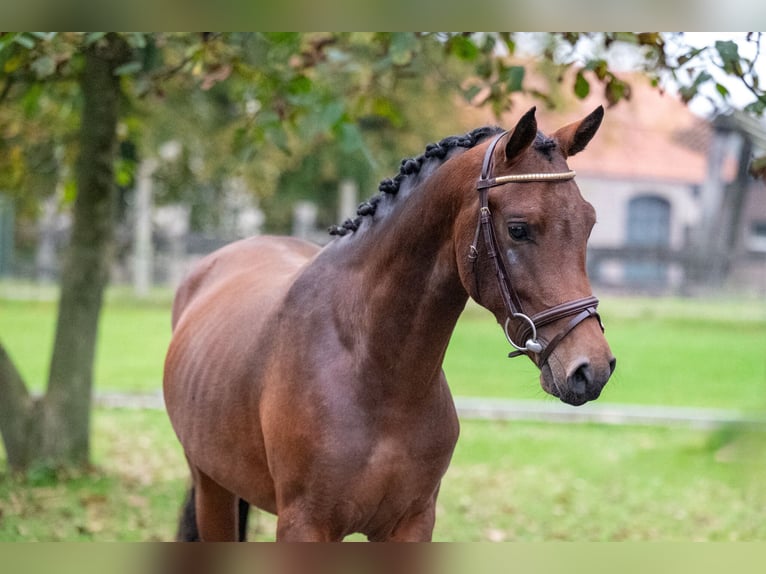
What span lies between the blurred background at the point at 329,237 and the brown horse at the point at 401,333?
1.05ft

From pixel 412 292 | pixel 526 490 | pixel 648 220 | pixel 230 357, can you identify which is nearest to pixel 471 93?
pixel 230 357

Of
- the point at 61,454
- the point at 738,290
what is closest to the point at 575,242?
the point at 61,454

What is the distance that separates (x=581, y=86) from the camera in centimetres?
448

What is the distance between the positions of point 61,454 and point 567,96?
14.7 m

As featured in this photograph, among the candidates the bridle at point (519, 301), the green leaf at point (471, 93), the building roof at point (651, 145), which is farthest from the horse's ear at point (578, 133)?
the building roof at point (651, 145)

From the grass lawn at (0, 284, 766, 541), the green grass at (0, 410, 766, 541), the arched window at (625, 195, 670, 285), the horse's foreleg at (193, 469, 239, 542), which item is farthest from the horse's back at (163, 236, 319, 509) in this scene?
the arched window at (625, 195, 670, 285)

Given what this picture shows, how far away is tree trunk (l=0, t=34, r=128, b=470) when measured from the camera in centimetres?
710

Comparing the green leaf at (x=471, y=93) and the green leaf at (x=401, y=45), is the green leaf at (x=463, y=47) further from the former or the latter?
the green leaf at (x=401, y=45)

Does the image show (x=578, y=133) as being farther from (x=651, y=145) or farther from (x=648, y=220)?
(x=648, y=220)

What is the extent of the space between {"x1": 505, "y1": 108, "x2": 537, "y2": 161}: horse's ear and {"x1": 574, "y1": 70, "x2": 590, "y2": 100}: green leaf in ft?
6.60

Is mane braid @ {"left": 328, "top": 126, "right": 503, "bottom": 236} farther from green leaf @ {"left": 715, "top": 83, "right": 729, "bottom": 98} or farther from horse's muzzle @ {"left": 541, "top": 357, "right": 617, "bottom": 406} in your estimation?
green leaf @ {"left": 715, "top": 83, "right": 729, "bottom": 98}

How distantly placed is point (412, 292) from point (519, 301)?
0.47m

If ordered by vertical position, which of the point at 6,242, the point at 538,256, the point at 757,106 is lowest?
the point at 6,242
